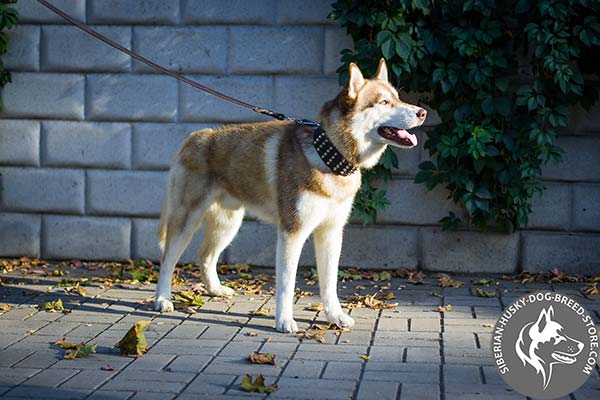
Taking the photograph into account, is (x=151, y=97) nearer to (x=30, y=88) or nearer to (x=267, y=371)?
(x=30, y=88)

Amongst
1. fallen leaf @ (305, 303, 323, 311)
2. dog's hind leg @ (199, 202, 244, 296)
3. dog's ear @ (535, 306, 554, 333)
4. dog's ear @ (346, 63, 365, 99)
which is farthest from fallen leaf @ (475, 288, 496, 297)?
dog's ear @ (346, 63, 365, 99)

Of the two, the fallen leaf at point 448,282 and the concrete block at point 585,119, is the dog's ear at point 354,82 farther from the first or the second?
the concrete block at point 585,119

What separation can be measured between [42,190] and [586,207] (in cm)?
443

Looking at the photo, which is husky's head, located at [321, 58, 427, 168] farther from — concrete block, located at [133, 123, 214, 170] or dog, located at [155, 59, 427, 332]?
concrete block, located at [133, 123, 214, 170]

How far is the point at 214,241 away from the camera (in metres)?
6.59

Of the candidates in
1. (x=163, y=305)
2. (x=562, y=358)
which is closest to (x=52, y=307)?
(x=163, y=305)

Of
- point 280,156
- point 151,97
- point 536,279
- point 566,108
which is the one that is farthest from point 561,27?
point 151,97

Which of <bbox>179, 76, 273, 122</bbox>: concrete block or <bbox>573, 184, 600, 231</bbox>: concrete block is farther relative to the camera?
<bbox>179, 76, 273, 122</bbox>: concrete block

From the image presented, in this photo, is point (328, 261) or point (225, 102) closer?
point (328, 261)

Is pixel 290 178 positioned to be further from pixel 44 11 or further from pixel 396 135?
pixel 44 11

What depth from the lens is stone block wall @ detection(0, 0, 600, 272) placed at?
24.4ft

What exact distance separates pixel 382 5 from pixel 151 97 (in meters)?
2.03

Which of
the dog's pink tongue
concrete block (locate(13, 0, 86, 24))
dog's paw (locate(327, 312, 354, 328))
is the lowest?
dog's paw (locate(327, 312, 354, 328))

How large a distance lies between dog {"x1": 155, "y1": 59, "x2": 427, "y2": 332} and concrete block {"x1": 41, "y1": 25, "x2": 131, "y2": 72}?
175 cm
